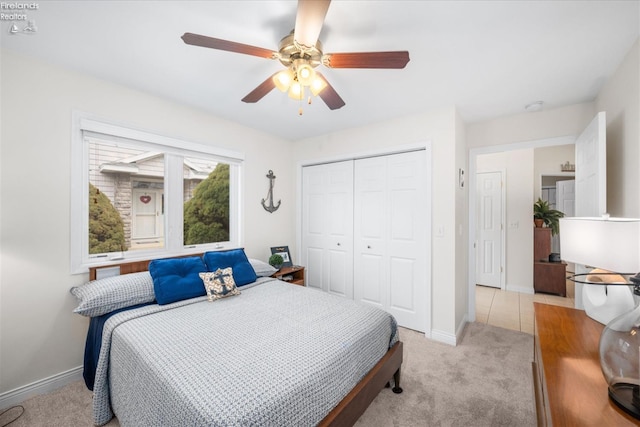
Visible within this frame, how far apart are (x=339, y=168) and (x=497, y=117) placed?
1.95 meters

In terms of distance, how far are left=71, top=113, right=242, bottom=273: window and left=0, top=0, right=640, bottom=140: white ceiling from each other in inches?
20.8

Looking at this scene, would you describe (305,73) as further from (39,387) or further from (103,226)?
(39,387)

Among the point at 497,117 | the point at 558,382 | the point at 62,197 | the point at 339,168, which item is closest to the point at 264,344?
the point at 558,382

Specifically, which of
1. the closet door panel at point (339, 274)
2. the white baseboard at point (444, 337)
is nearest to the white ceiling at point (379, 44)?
the closet door panel at point (339, 274)

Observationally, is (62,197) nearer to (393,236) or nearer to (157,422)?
(157,422)

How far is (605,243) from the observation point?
1305mm

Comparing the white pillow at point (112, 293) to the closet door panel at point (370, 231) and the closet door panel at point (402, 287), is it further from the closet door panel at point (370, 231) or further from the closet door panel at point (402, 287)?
the closet door panel at point (402, 287)

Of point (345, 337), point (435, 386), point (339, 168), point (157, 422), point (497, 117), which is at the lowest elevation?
point (435, 386)

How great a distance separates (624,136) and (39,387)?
4618 mm

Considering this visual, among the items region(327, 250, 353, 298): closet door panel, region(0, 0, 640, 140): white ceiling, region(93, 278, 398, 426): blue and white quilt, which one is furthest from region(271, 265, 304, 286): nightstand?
region(0, 0, 640, 140): white ceiling

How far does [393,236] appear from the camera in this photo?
10.4 feet

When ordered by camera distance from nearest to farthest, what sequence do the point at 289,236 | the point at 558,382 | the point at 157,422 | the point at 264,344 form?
1. the point at 558,382
2. the point at 157,422
3. the point at 264,344
4. the point at 289,236

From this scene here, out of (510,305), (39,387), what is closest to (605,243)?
(510,305)

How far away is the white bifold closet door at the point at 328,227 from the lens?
141 inches
